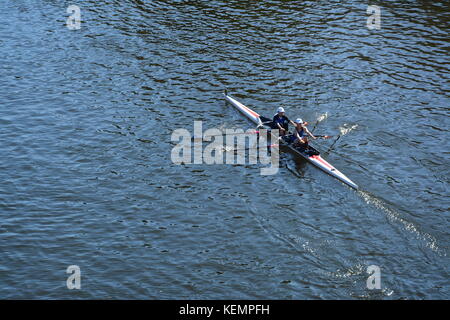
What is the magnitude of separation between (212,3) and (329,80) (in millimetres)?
20419

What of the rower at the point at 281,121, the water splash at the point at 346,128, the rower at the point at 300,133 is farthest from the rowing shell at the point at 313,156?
the water splash at the point at 346,128

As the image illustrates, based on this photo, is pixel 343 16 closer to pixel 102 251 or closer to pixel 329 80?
pixel 329 80

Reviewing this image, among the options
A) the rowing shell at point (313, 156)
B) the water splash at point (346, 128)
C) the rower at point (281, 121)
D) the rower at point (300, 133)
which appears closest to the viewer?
the rowing shell at point (313, 156)

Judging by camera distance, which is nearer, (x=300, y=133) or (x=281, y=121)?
(x=300, y=133)

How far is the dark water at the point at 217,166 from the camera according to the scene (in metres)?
27.5

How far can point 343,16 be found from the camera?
5791cm

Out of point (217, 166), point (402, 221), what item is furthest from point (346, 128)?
point (402, 221)

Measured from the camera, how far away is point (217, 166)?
35.8 m

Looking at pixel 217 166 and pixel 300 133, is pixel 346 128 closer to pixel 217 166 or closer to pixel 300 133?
pixel 300 133

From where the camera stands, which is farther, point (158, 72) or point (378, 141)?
point (158, 72)

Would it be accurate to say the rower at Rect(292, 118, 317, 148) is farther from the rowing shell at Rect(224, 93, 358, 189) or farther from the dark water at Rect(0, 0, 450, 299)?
the dark water at Rect(0, 0, 450, 299)

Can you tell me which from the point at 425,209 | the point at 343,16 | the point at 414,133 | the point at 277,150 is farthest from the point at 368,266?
the point at 343,16

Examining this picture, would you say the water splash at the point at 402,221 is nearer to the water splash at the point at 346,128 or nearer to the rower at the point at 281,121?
the water splash at the point at 346,128

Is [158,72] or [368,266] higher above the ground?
[158,72]
